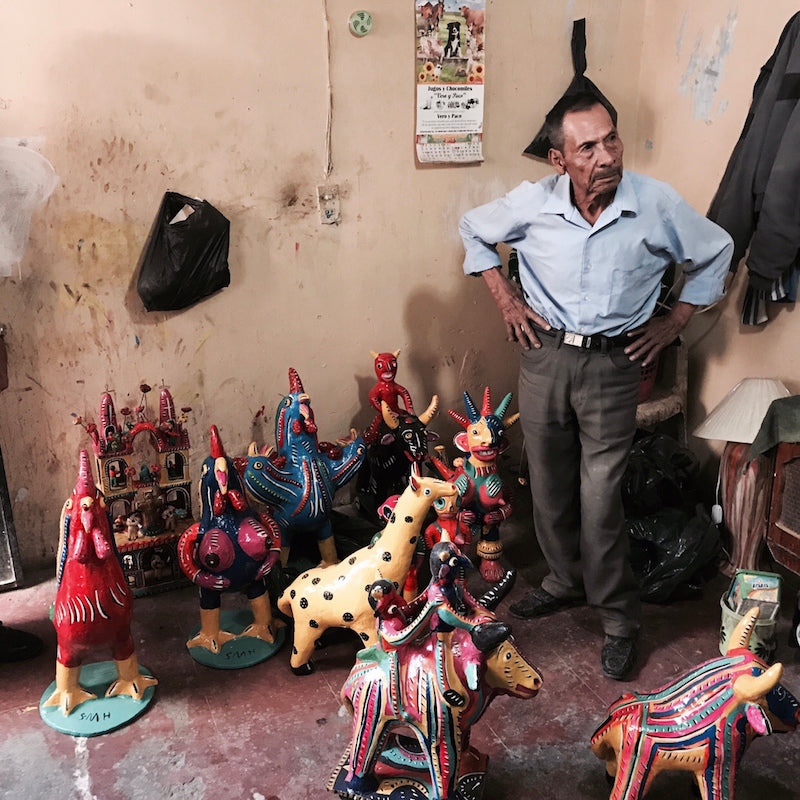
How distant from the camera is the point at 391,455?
11.6 feet

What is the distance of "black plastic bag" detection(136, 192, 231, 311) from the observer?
3.17 m

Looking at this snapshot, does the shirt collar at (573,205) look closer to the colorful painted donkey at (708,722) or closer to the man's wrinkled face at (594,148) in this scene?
the man's wrinkled face at (594,148)

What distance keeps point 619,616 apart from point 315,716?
1105 mm

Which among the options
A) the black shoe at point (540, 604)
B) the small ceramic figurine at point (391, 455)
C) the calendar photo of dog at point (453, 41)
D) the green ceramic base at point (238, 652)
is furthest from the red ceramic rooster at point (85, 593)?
the calendar photo of dog at point (453, 41)

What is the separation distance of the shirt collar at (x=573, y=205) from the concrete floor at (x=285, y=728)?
4.95 feet

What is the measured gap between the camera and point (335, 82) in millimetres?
3373

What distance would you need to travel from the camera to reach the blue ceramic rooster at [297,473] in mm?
3080

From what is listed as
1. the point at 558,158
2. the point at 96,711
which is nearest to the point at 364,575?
the point at 96,711

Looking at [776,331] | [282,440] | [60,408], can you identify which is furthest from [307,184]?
[776,331]

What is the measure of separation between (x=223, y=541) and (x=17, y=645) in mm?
844

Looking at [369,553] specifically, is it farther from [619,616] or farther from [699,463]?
[699,463]

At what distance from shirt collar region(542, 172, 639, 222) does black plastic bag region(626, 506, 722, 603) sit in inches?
53.4

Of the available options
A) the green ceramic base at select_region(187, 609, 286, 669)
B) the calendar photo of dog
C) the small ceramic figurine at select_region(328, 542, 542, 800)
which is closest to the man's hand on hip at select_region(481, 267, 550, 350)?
the small ceramic figurine at select_region(328, 542, 542, 800)

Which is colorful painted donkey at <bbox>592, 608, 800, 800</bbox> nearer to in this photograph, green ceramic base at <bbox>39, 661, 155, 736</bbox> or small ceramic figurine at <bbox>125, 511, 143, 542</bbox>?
green ceramic base at <bbox>39, 661, 155, 736</bbox>
